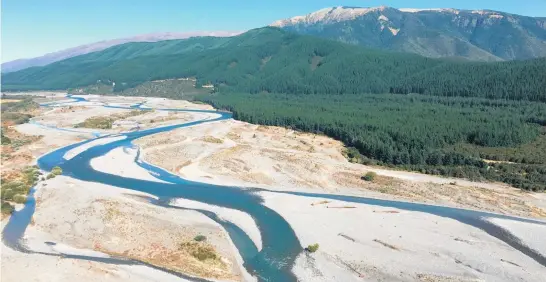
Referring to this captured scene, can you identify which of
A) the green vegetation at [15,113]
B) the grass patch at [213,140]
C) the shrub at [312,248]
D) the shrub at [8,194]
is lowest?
the shrub at [312,248]

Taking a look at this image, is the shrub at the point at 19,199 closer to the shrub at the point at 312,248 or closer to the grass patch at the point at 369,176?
the shrub at the point at 312,248

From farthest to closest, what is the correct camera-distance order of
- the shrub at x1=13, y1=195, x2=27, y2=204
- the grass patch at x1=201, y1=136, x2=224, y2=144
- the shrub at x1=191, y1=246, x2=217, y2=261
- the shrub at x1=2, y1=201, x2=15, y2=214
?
1. the grass patch at x1=201, y1=136, x2=224, y2=144
2. the shrub at x1=13, y1=195, x2=27, y2=204
3. the shrub at x1=2, y1=201, x2=15, y2=214
4. the shrub at x1=191, y1=246, x2=217, y2=261

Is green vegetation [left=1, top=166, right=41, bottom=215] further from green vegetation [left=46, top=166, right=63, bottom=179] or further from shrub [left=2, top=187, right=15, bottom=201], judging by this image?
green vegetation [left=46, top=166, right=63, bottom=179]

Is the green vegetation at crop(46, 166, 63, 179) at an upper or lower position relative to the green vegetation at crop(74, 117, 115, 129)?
lower

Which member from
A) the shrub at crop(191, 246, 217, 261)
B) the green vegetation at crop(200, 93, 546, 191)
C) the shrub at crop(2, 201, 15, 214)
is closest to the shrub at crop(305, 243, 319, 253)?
the shrub at crop(191, 246, 217, 261)

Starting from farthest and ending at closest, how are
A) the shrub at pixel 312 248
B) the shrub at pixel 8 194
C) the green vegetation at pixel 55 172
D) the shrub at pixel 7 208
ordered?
the green vegetation at pixel 55 172 → the shrub at pixel 8 194 → the shrub at pixel 7 208 → the shrub at pixel 312 248

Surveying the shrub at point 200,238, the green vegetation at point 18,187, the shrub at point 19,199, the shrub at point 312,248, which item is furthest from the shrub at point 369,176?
the green vegetation at point 18,187
